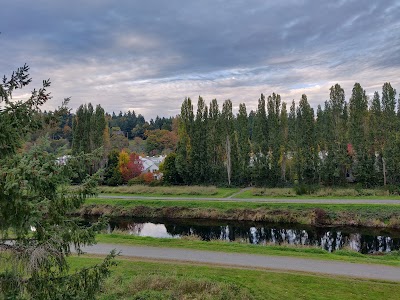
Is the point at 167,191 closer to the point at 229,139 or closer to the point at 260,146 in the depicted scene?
the point at 229,139

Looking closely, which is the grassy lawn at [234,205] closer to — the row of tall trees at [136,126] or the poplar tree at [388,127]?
the poplar tree at [388,127]

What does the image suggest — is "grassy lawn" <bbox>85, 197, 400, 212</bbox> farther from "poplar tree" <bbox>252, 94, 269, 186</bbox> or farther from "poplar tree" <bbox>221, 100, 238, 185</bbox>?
"poplar tree" <bbox>221, 100, 238, 185</bbox>

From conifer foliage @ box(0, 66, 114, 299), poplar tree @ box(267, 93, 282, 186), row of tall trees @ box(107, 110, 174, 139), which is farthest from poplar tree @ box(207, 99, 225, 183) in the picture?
row of tall trees @ box(107, 110, 174, 139)

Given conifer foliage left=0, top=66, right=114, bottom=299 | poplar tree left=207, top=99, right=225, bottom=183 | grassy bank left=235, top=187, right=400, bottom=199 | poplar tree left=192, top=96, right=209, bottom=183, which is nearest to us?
conifer foliage left=0, top=66, right=114, bottom=299

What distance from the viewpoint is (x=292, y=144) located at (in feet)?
135

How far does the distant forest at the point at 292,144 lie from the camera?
125 ft

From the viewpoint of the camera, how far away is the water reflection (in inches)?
824

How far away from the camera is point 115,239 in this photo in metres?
18.1

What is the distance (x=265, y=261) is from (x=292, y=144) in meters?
28.9

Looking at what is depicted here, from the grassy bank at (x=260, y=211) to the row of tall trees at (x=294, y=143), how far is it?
479 inches

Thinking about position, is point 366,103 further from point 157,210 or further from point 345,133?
point 157,210

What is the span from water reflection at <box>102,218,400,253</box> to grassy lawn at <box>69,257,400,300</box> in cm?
814

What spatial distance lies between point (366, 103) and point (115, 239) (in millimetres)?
33830

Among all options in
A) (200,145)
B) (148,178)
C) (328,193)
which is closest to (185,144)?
(200,145)
